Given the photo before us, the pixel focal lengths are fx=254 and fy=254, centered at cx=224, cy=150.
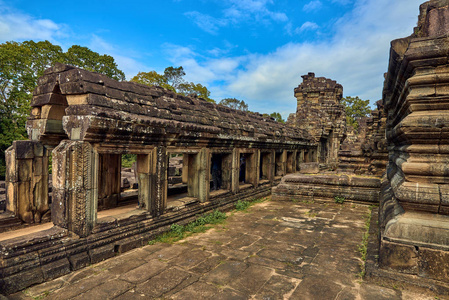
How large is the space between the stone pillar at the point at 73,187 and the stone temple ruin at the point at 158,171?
14mm

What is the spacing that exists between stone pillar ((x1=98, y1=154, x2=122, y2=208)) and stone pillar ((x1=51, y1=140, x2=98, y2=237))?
2493 millimetres

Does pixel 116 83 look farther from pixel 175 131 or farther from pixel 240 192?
pixel 240 192

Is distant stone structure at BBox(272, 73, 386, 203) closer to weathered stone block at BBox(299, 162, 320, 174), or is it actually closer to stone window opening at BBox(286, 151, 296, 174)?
weathered stone block at BBox(299, 162, 320, 174)

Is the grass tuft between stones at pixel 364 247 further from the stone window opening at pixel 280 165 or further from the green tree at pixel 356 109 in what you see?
the green tree at pixel 356 109

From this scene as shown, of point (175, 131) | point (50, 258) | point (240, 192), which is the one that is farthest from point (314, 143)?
point (50, 258)

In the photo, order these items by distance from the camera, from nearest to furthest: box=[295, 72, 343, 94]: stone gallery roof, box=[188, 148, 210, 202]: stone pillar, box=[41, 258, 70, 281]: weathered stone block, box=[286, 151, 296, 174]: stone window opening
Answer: box=[41, 258, 70, 281]: weathered stone block, box=[188, 148, 210, 202]: stone pillar, box=[286, 151, 296, 174]: stone window opening, box=[295, 72, 343, 94]: stone gallery roof

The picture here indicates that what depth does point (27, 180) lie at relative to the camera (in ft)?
16.7

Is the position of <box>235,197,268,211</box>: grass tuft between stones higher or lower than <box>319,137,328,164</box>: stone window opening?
lower

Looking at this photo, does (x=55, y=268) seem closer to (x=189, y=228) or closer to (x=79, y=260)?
(x=79, y=260)

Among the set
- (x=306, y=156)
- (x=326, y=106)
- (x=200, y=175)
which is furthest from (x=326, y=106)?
(x=200, y=175)

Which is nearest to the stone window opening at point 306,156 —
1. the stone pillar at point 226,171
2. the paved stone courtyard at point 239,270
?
the stone pillar at point 226,171

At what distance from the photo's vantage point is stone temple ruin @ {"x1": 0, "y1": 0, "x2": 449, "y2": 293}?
119 inches

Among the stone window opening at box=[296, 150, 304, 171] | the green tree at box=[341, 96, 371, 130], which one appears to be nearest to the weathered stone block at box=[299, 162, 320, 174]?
the stone window opening at box=[296, 150, 304, 171]

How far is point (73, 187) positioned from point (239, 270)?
2610mm
